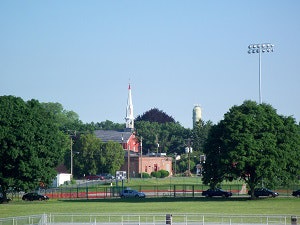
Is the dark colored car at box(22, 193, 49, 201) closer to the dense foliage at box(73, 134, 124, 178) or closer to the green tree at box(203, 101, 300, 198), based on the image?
the green tree at box(203, 101, 300, 198)

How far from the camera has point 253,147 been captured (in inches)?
3615

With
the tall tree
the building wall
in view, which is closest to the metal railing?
the tall tree

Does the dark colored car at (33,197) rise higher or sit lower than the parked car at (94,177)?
lower

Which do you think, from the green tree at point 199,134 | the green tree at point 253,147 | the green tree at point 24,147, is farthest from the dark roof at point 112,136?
the green tree at point 253,147

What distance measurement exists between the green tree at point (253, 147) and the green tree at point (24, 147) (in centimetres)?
2060

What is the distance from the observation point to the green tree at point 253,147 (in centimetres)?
9144

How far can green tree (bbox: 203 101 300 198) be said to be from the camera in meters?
91.4

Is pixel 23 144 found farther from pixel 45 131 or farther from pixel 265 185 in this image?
pixel 265 185

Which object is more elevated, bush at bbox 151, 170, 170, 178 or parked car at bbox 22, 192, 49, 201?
bush at bbox 151, 170, 170, 178

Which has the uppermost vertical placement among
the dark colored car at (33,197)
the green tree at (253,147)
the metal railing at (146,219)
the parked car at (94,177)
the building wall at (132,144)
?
the building wall at (132,144)

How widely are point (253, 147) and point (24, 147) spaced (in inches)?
1131

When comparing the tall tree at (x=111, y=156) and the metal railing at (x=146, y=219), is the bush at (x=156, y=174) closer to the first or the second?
the tall tree at (x=111, y=156)

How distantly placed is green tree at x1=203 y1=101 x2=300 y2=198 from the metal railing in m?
26.2

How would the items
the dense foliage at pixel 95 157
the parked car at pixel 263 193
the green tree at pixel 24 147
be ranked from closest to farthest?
the green tree at pixel 24 147, the parked car at pixel 263 193, the dense foliage at pixel 95 157
